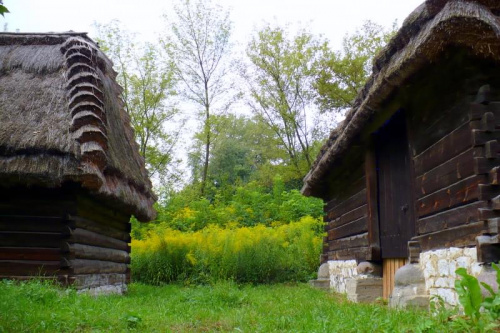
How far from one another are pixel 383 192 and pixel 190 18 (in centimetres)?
2160

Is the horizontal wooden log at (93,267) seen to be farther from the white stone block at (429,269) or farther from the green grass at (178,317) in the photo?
the white stone block at (429,269)

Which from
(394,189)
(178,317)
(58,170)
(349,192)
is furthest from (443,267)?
(58,170)

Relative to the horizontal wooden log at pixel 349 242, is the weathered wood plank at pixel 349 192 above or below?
above

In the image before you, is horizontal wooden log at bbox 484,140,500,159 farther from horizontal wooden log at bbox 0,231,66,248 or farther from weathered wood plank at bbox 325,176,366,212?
horizontal wooden log at bbox 0,231,66,248

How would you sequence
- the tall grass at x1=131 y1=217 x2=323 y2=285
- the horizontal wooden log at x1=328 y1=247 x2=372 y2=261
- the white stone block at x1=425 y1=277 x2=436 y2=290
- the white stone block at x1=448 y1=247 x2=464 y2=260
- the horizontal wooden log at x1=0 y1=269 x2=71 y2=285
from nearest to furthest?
the white stone block at x1=448 y1=247 x2=464 y2=260 → the white stone block at x1=425 y1=277 x2=436 y2=290 → the horizontal wooden log at x1=0 y1=269 x2=71 y2=285 → the horizontal wooden log at x1=328 y1=247 x2=372 y2=261 → the tall grass at x1=131 y1=217 x2=323 y2=285

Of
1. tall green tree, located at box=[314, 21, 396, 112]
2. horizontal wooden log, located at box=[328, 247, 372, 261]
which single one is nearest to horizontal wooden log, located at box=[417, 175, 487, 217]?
horizontal wooden log, located at box=[328, 247, 372, 261]

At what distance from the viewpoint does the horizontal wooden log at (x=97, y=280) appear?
833 centimetres

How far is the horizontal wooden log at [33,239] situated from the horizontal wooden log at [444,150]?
5816 millimetres

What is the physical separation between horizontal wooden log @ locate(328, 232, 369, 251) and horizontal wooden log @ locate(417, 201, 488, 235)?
2.56 m

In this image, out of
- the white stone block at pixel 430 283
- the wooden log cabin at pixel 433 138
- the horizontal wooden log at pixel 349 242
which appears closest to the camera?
the wooden log cabin at pixel 433 138

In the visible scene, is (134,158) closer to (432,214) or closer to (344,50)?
(432,214)

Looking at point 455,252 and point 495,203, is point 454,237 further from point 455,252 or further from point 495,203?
point 495,203

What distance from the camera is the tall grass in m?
13.4

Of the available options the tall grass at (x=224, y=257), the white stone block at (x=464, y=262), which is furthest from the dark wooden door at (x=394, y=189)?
the tall grass at (x=224, y=257)
